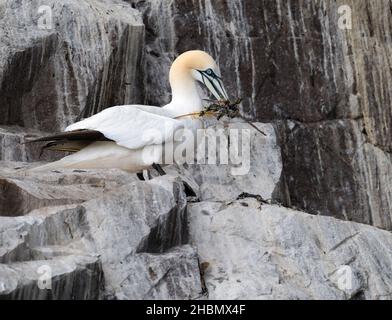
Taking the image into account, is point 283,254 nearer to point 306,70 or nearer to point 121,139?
point 121,139

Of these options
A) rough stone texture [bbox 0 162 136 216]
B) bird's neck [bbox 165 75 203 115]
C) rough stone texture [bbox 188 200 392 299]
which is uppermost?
bird's neck [bbox 165 75 203 115]

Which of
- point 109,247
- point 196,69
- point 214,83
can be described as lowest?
point 109,247

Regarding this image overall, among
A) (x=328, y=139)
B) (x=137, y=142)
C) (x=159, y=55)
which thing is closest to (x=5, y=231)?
(x=137, y=142)

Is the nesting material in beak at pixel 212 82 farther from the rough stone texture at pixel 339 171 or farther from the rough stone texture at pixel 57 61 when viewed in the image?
the rough stone texture at pixel 339 171

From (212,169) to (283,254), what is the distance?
3.58 meters

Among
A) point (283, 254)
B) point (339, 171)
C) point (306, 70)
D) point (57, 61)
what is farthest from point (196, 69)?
point (339, 171)

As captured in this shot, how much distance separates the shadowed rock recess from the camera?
7664mm

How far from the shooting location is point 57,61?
37.0 feet

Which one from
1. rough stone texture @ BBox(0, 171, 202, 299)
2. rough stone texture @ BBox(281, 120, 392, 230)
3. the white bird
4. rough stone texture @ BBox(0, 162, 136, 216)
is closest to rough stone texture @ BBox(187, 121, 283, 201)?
rough stone texture @ BBox(281, 120, 392, 230)

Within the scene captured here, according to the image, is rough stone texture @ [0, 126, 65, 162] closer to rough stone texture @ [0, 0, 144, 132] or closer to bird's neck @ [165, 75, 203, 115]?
rough stone texture @ [0, 0, 144, 132]

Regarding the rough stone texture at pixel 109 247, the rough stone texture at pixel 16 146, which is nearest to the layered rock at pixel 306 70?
the rough stone texture at pixel 16 146

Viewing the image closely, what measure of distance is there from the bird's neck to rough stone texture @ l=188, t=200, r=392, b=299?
4.69 ft

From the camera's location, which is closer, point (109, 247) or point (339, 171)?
point (109, 247)
